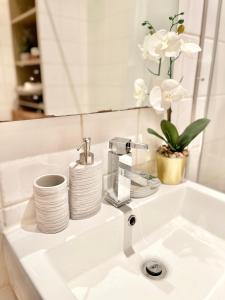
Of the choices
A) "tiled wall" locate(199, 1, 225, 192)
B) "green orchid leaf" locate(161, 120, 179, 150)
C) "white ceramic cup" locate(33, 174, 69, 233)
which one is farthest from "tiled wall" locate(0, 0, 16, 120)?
"tiled wall" locate(199, 1, 225, 192)

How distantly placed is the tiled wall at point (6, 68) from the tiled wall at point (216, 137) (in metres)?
0.72

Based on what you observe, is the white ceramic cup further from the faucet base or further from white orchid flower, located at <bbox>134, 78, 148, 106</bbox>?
white orchid flower, located at <bbox>134, 78, 148, 106</bbox>

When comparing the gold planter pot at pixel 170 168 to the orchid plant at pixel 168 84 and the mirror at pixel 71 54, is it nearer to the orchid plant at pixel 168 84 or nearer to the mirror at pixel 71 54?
the orchid plant at pixel 168 84

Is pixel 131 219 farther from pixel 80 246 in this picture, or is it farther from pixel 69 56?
pixel 69 56

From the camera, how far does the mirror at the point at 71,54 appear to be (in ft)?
1.57

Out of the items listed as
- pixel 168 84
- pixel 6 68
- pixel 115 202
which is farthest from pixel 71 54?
pixel 115 202

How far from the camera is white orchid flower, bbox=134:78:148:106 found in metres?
0.70

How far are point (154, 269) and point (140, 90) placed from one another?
48cm

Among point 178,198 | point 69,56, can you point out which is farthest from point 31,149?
point 178,198

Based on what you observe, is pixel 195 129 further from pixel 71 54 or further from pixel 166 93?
pixel 71 54

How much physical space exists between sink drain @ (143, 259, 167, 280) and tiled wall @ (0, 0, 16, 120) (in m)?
0.47

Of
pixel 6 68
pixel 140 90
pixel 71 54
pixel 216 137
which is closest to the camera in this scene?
pixel 6 68

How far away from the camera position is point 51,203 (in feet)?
1.58

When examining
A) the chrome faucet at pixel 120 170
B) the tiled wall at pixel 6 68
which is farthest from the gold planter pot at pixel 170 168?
the tiled wall at pixel 6 68
